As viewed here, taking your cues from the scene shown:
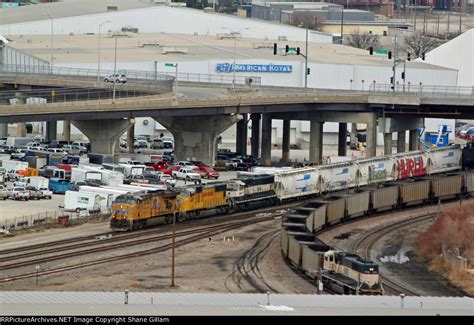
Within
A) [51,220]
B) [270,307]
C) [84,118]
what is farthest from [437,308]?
[84,118]

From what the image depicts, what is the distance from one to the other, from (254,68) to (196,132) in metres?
36.6

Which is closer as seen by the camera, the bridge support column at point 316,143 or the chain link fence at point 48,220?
the chain link fence at point 48,220

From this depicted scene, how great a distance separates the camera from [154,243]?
78.2 meters

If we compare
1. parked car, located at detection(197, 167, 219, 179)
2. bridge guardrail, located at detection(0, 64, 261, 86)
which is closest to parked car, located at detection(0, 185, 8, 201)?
parked car, located at detection(197, 167, 219, 179)

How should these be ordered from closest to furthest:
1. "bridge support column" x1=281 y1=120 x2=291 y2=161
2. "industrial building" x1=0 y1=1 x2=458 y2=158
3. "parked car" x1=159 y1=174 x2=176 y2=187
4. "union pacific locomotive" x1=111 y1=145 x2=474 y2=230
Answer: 1. "union pacific locomotive" x1=111 y1=145 x2=474 y2=230
2. "parked car" x1=159 y1=174 x2=176 y2=187
3. "bridge support column" x1=281 y1=120 x2=291 y2=161
4. "industrial building" x1=0 y1=1 x2=458 y2=158

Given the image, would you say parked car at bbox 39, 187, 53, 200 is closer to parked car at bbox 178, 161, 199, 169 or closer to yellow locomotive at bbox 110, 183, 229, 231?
yellow locomotive at bbox 110, 183, 229, 231

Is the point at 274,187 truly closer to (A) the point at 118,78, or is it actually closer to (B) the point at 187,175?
(B) the point at 187,175

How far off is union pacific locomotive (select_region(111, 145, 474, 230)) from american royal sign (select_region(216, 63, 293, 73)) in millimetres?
46557

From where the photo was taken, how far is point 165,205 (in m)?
84.9

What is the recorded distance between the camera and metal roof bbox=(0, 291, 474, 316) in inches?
1879

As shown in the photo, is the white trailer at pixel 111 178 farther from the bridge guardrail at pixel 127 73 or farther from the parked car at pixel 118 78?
the bridge guardrail at pixel 127 73

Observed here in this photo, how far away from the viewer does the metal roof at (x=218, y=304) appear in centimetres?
4772

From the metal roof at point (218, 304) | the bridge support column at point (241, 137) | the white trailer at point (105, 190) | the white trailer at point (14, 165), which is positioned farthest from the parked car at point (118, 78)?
the metal roof at point (218, 304)

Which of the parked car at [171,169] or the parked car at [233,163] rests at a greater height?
the parked car at [171,169]
